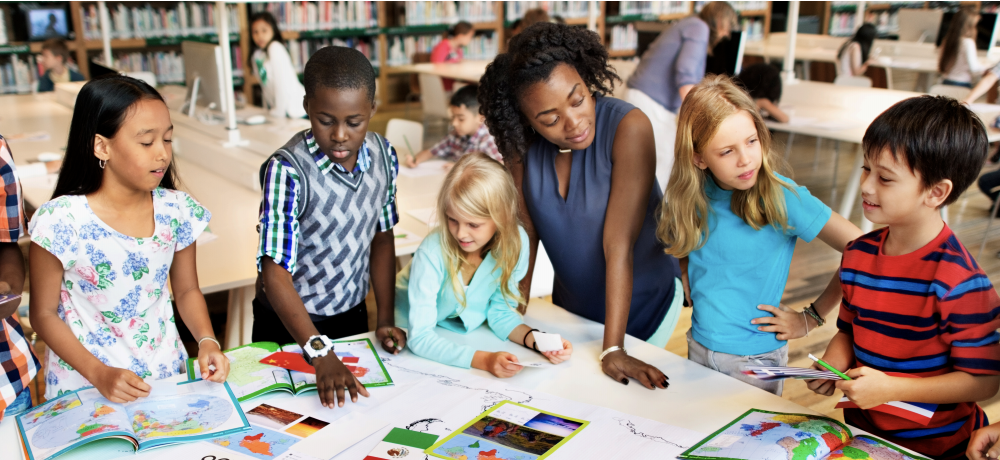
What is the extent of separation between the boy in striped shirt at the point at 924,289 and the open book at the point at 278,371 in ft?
2.63

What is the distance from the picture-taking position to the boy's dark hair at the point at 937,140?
1128mm

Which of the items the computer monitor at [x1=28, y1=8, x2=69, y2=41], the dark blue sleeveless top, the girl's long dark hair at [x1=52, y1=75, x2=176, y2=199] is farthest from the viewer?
the computer monitor at [x1=28, y1=8, x2=69, y2=41]

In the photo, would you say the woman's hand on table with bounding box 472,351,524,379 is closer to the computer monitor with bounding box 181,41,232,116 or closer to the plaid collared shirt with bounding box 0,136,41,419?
the plaid collared shirt with bounding box 0,136,41,419

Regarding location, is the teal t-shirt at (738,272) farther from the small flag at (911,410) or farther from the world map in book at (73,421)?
the world map in book at (73,421)

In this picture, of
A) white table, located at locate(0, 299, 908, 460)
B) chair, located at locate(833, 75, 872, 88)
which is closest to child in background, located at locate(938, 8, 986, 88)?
chair, located at locate(833, 75, 872, 88)

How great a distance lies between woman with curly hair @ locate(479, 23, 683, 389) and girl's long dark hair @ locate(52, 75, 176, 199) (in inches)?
27.5

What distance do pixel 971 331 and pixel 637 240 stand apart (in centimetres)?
71

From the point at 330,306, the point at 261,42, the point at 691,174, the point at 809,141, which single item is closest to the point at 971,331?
the point at 691,174

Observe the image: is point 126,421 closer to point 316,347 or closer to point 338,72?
point 316,347

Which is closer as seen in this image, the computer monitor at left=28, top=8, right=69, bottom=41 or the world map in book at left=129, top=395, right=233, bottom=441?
the world map in book at left=129, top=395, right=233, bottom=441

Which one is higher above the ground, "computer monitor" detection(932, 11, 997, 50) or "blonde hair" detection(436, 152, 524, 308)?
"computer monitor" detection(932, 11, 997, 50)

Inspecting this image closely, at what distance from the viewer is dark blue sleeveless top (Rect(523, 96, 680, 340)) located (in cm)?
160

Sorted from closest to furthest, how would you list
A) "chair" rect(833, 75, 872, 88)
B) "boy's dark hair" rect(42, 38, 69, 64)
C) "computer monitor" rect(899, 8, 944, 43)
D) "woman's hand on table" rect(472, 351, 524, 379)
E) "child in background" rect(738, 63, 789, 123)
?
"woman's hand on table" rect(472, 351, 524, 379) → "child in background" rect(738, 63, 789, 123) → "boy's dark hair" rect(42, 38, 69, 64) → "chair" rect(833, 75, 872, 88) → "computer monitor" rect(899, 8, 944, 43)

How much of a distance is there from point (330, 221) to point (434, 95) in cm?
521
